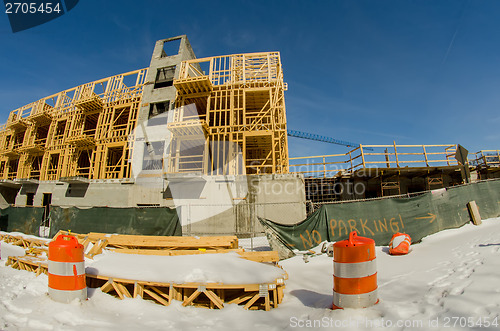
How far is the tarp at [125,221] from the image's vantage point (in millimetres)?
12266

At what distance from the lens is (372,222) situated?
988 cm

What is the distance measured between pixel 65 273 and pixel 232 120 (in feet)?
56.5

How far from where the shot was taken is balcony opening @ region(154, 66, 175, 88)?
2475 cm

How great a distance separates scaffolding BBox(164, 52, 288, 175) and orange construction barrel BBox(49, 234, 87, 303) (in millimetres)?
14117

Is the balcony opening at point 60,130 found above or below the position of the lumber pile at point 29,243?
above

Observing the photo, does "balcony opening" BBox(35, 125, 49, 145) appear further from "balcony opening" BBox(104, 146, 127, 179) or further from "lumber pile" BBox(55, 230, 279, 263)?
"lumber pile" BBox(55, 230, 279, 263)

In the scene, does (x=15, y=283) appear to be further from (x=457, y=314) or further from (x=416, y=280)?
(x=416, y=280)

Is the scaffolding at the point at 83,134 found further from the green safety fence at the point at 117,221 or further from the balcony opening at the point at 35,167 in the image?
the green safety fence at the point at 117,221

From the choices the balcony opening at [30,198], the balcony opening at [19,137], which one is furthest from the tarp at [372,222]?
the balcony opening at [19,137]

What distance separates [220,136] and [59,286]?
16879 millimetres

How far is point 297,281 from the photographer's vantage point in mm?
6711

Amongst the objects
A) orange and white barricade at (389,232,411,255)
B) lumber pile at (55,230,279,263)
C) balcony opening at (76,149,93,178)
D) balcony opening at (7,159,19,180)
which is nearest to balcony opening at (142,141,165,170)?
balcony opening at (76,149,93,178)

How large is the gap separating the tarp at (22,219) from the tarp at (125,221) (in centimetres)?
285

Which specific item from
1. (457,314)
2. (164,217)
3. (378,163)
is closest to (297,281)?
(457,314)
